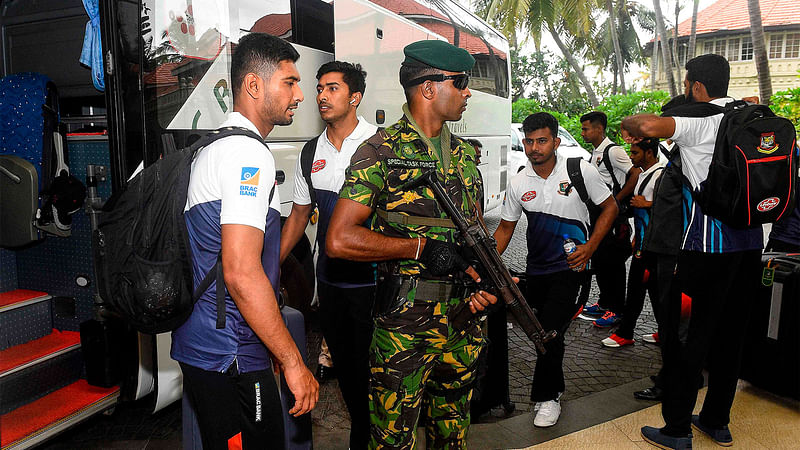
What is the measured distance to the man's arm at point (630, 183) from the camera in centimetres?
539

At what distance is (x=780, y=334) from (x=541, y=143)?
2093mm

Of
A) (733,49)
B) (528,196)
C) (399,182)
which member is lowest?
(528,196)

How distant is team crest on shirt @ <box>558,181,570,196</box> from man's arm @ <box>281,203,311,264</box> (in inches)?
66.4

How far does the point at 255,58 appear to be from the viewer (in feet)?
6.68

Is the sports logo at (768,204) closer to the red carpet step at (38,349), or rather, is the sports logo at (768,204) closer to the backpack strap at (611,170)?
the backpack strap at (611,170)

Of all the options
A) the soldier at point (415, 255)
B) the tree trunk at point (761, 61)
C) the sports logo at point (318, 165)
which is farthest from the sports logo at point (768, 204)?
the tree trunk at point (761, 61)

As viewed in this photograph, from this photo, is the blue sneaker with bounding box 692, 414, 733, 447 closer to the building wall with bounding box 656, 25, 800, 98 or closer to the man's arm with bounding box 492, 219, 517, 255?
the man's arm with bounding box 492, 219, 517, 255

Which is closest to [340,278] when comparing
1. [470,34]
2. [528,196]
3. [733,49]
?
[528,196]

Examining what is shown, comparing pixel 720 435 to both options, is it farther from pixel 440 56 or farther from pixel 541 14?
pixel 541 14

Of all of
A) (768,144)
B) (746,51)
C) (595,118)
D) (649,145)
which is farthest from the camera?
(746,51)

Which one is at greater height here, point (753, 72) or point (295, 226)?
point (753, 72)

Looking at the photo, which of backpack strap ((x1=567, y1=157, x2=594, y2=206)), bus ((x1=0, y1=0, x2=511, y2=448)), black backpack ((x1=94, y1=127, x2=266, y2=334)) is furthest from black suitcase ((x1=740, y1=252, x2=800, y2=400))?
black backpack ((x1=94, y1=127, x2=266, y2=334))

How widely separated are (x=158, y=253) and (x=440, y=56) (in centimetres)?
133

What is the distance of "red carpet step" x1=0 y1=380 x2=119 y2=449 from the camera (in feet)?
10.4
